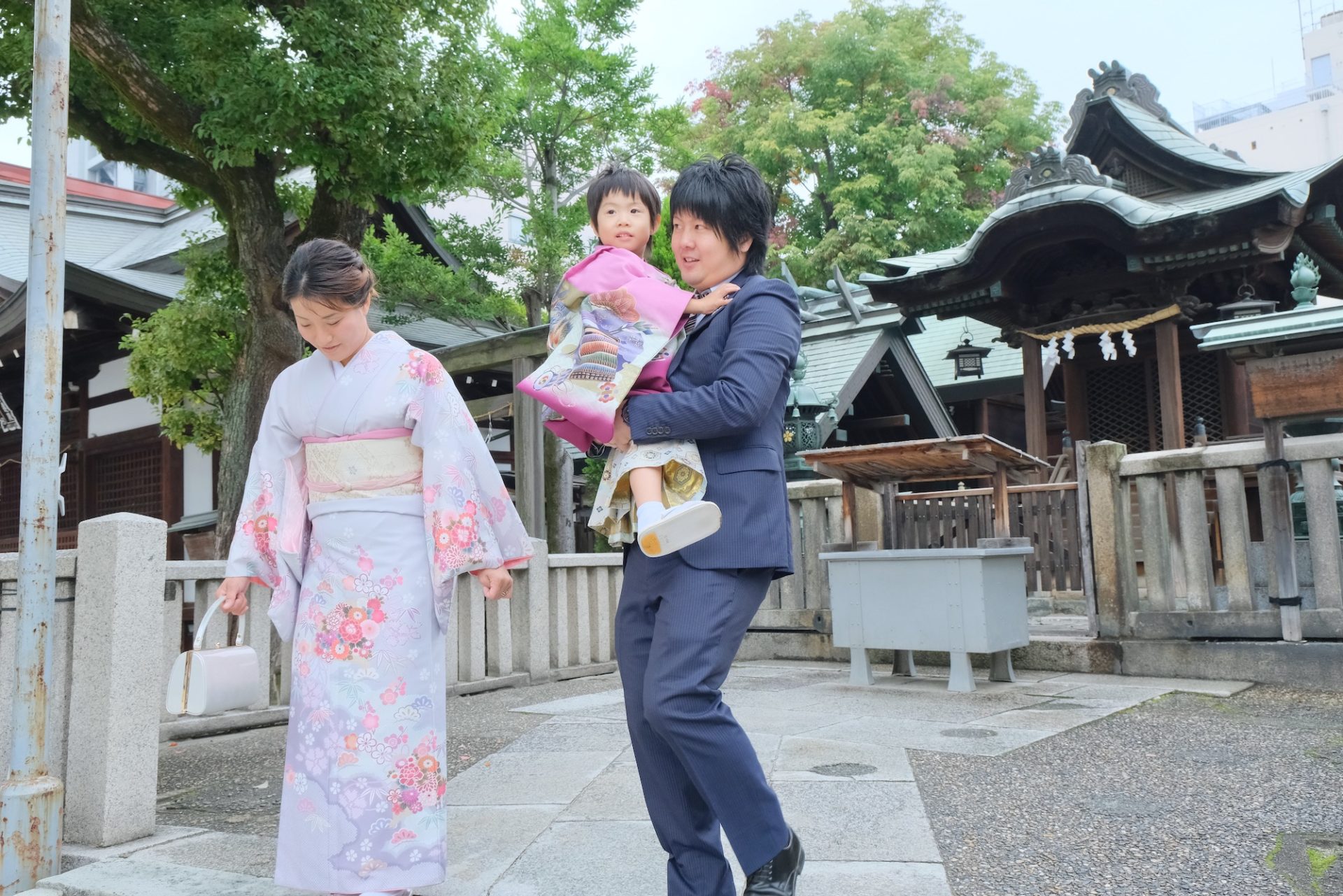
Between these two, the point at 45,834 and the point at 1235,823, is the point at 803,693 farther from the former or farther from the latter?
the point at 45,834

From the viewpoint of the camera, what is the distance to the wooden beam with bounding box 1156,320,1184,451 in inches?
442

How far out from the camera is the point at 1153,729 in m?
4.67

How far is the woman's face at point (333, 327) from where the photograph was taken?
9.09 ft

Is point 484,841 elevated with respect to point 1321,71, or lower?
lower

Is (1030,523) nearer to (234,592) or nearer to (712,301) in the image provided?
(712,301)

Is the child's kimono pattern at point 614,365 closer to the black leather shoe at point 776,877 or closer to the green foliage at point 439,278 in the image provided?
the black leather shoe at point 776,877

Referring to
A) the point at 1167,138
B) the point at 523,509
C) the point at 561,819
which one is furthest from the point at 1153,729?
the point at 1167,138

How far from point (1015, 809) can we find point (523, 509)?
6972 mm

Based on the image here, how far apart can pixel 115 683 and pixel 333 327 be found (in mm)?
1595

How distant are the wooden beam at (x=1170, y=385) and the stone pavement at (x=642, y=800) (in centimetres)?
589

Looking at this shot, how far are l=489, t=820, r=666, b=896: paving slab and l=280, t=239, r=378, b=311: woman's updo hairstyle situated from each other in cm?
165

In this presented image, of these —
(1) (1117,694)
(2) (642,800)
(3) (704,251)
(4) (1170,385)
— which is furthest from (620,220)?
(4) (1170,385)

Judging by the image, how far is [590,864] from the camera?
2836 mm

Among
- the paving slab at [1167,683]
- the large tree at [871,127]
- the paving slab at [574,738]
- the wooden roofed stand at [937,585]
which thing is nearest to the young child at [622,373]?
the paving slab at [574,738]
